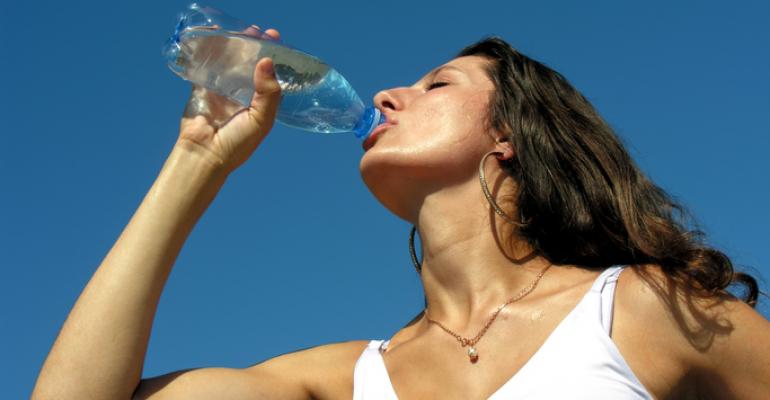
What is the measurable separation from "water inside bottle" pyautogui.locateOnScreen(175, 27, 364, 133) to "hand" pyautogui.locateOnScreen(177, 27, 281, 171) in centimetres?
34

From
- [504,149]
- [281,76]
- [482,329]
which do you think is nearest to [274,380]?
[482,329]

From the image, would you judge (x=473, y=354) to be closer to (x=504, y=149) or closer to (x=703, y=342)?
(x=703, y=342)

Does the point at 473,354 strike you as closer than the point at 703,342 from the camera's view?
No

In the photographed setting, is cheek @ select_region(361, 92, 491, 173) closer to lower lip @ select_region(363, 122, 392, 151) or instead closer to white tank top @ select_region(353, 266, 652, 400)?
lower lip @ select_region(363, 122, 392, 151)

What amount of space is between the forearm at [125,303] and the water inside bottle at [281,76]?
76 centimetres

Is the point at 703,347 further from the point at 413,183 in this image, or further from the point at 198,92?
the point at 198,92

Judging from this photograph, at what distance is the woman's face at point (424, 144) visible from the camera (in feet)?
15.0

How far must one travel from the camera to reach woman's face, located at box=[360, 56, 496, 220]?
15.0 feet

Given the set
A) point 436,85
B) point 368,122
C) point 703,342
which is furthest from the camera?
point 436,85

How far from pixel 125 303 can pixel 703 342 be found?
230 centimetres

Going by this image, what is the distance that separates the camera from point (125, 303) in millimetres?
3771

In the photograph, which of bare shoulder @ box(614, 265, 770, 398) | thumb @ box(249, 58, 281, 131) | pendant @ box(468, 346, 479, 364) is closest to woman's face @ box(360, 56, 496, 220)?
thumb @ box(249, 58, 281, 131)

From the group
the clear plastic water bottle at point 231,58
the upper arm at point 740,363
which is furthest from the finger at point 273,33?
the upper arm at point 740,363

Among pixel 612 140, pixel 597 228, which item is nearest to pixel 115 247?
pixel 597 228
